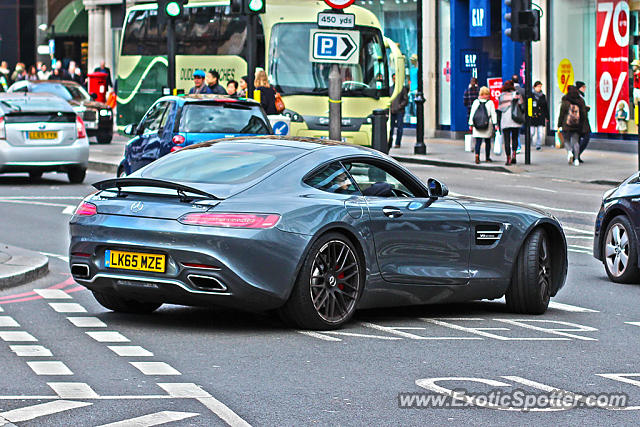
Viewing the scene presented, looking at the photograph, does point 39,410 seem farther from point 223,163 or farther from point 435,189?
point 435,189

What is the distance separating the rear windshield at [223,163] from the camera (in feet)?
31.6

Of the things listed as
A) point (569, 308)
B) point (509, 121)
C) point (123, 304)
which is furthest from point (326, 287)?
point (509, 121)

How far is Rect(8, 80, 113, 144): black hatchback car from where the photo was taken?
36938 millimetres

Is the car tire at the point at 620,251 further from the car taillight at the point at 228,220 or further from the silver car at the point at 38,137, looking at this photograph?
the silver car at the point at 38,137

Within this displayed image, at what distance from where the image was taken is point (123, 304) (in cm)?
1018

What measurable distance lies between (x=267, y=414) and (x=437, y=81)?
118 feet

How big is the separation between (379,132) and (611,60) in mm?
9631

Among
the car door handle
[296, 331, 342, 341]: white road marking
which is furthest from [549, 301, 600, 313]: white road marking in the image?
[296, 331, 342, 341]: white road marking

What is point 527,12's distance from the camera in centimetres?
2884

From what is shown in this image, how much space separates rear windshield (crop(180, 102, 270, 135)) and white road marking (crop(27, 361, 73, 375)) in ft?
39.8

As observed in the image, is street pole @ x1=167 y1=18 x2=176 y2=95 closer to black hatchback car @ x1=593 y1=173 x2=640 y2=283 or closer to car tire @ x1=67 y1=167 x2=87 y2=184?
car tire @ x1=67 y1=167 x2=87 y2=184

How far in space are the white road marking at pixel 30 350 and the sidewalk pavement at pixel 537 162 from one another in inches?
730

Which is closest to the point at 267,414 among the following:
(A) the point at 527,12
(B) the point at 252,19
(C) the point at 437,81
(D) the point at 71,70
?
(B) the point at 252,19

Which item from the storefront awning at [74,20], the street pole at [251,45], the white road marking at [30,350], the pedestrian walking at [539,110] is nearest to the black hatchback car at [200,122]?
the street pole at [251,45]
